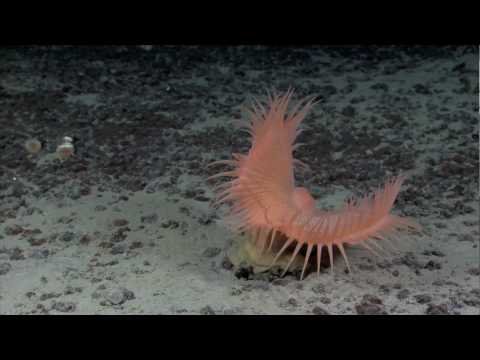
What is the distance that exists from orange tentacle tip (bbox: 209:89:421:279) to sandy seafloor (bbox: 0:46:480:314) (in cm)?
19

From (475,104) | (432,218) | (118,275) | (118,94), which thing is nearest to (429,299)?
(432,218)

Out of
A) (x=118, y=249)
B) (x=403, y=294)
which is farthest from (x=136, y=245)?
(x=403, y=294)

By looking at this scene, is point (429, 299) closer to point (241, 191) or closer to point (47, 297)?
point (241, 191)

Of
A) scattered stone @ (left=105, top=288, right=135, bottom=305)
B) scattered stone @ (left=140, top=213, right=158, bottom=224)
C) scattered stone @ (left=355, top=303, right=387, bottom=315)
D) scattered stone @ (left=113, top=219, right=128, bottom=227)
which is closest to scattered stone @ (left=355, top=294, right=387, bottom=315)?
scattered stone @ (left=355, top=303, right=387, bottom=315)

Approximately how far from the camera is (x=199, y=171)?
12.6 ft

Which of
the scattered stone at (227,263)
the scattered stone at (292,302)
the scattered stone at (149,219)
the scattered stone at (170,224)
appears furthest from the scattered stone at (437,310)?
the scattered stone at (149,219)

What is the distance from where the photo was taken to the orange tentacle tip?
2.54 m

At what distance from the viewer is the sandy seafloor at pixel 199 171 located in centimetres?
257

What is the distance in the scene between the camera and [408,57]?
5.59m

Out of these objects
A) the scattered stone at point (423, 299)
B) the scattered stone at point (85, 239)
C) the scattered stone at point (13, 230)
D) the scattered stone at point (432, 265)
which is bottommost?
the scattered stone at point (423, 299)

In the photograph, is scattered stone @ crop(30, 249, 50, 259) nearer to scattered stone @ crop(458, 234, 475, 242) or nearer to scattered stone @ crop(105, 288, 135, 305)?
scattered stone @ crop(105, 288, 135, 305)

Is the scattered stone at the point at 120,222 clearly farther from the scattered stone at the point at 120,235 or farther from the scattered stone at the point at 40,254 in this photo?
the scattered stone at the point at 40,254

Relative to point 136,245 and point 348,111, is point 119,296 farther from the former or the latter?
point 348,111

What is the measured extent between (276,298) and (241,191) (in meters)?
0.53
